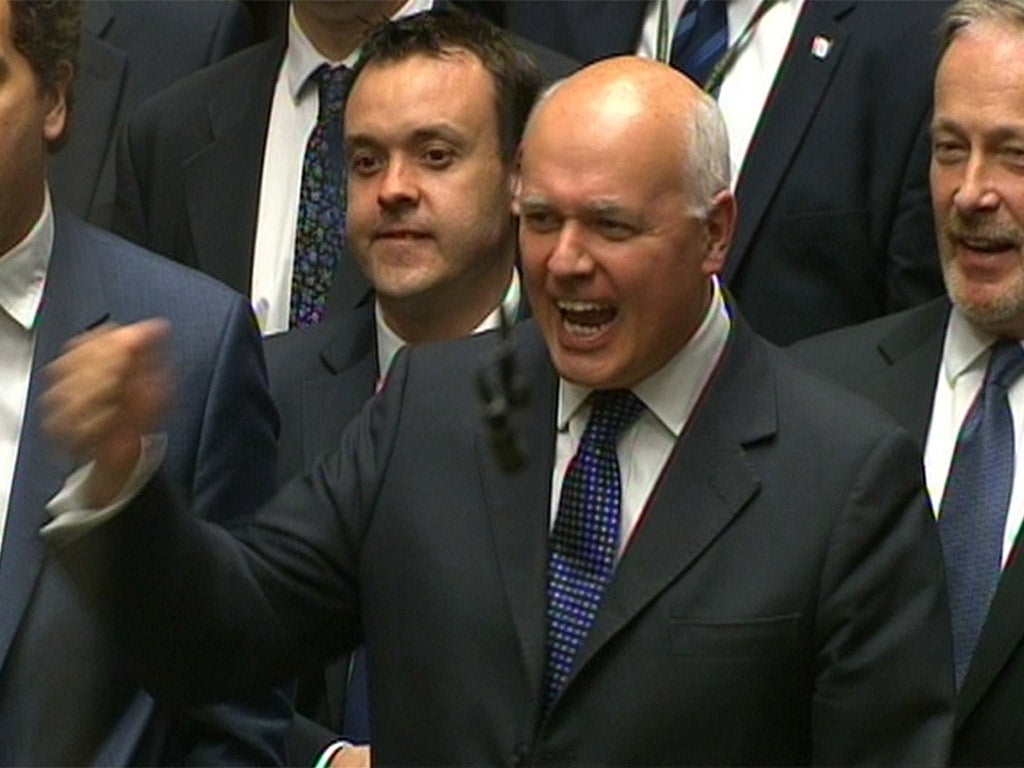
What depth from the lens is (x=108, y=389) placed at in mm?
2730

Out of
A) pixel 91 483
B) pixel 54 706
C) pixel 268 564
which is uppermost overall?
pixel 91 483

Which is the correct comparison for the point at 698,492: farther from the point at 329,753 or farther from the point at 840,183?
the point at 840,183

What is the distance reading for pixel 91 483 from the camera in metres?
2.96

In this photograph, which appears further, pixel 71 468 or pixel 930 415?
pixel 930 415

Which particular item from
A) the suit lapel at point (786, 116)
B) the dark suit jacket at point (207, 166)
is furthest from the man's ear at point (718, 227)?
the dark suit jacket at point (207, 166)

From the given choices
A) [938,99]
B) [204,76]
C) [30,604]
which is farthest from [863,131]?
[30,604]

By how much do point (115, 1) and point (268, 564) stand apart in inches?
67.2

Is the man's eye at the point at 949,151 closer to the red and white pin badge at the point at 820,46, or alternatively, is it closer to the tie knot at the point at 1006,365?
the tie knot at the point at 1006,365

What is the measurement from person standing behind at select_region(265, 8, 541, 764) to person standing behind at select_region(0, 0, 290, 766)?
46 cm

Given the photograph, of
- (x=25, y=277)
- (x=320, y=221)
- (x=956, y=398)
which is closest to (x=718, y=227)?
(x=956, y=398)

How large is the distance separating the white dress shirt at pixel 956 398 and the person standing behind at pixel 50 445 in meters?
0.79

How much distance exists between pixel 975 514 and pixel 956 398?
7.7 inches

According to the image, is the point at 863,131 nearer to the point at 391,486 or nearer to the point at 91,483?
the point at 391,486

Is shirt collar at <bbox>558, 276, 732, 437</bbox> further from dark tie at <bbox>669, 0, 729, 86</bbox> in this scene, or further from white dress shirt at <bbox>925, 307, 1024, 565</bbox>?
dark tie at <bbox>669, 0, 729, 86</bbox>
